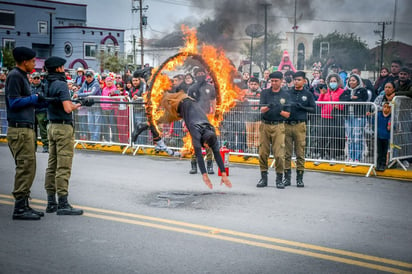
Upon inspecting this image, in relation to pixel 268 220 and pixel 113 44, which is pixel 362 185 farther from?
pixel 113 44

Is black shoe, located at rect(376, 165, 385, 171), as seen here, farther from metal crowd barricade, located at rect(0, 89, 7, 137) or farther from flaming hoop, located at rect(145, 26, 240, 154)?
metal crowd barricade, located at rect(0, 89, 7, 137)

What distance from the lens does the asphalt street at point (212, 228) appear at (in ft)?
18.3

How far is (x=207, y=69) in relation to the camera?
893 cm

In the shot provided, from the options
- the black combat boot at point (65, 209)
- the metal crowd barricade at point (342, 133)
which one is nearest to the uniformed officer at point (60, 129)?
the black combat boot at point (65, 209)

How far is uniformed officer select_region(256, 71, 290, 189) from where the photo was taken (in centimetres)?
991

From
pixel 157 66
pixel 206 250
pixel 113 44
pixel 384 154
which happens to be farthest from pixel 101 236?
pixel 113 44

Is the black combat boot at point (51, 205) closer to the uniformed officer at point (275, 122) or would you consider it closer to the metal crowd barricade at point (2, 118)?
the uniformed officer at point (275, 122)

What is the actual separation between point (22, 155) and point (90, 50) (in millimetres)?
63274

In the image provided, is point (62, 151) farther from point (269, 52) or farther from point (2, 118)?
point (269, 52)

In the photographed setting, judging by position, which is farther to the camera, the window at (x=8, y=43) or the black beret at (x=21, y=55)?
the window at (x=8, y=43)

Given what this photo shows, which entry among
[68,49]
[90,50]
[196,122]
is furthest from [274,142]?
[90,50]

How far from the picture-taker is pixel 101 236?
21.6ft

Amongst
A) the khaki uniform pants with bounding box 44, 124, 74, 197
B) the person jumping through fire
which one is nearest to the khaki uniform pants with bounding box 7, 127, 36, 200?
the khaki uniform pants with bounding box 44, 124, 74, 197

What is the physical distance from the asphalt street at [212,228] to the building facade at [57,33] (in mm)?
53521
